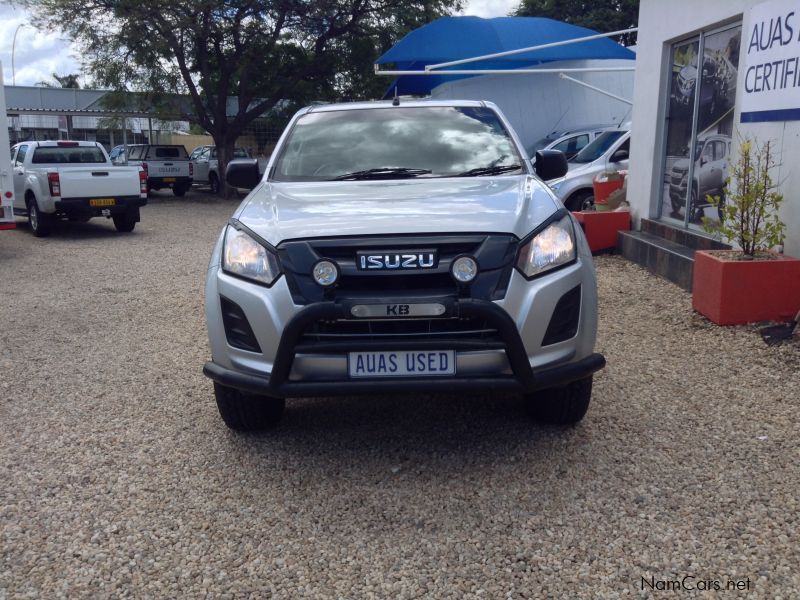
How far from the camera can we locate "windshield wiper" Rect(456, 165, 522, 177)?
4621mm

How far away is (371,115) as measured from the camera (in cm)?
519

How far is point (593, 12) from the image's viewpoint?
123 feet

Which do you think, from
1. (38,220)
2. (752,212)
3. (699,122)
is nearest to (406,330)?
(752,212)

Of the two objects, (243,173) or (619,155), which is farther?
(619,155)

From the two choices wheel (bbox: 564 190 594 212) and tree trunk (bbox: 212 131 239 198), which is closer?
wheel (bbox: 564 190 594 212)

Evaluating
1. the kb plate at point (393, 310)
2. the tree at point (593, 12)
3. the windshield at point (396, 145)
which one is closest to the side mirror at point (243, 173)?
the windshield at point (396, 145)

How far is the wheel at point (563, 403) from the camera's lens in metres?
4.04

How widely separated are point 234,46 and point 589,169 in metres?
13.9

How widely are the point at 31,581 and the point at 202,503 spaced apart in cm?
78

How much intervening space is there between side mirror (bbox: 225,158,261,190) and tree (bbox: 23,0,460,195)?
17082 millimetres

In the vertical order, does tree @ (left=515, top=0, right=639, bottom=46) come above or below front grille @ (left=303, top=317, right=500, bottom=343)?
above

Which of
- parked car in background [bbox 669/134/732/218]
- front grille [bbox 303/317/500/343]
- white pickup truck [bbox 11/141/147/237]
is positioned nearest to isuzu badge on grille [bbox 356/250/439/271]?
front grille [bbox 303/317/500/343]

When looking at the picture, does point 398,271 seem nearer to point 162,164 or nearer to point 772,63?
point 772,63

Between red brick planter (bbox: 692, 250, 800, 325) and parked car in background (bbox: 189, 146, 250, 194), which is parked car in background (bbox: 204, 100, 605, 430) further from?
parked car in background (bbox: 189, 146, 250, 194)
